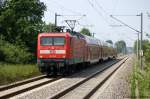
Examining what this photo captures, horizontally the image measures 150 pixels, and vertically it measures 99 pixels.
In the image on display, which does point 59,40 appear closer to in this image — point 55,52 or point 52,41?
point 52,41

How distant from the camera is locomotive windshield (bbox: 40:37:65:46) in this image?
28.5 metres

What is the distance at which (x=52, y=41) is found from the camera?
2869 cm

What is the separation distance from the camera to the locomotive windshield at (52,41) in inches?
1122

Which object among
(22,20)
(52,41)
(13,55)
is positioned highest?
(22,20)

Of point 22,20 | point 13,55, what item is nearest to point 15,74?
point 13,55

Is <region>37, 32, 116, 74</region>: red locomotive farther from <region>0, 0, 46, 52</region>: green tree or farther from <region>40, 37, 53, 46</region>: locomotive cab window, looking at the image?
<region>0, 0, 46, 52</region>: green tree

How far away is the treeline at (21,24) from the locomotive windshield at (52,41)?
438 inches

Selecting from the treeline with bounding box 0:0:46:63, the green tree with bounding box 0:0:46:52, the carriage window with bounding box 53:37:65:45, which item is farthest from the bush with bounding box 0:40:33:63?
the carriage window with bounding box 53:37:65:45

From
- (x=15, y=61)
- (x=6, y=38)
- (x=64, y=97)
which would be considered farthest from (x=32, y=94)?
(x=6, y=38)

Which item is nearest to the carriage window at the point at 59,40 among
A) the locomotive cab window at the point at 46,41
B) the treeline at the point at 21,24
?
the locomotive cab window at the point at 46,41

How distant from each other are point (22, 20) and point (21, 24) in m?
0.63

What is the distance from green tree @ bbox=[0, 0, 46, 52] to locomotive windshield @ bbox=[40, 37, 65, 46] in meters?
17.3

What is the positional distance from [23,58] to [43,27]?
1369 centimetres

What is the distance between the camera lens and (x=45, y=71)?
28.8 meters
